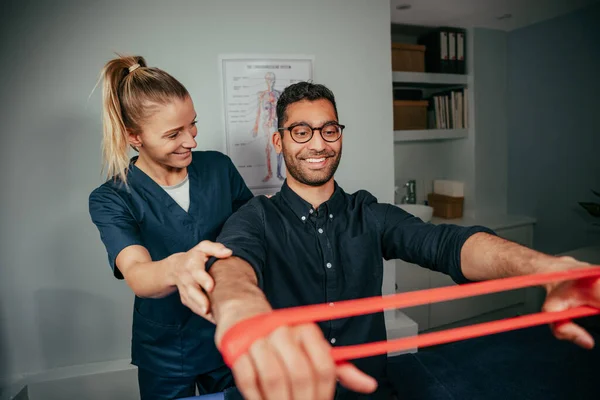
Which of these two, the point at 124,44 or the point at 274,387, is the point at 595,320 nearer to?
the point at 274,387

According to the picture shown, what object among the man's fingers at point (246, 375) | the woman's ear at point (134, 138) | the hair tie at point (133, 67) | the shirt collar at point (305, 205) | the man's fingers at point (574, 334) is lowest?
the man's fingers at point (574, 334)

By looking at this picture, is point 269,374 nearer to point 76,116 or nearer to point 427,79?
point 76,116

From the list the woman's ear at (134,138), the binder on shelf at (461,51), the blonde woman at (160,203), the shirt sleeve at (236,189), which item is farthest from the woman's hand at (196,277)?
the binder on shelf at (461,51)

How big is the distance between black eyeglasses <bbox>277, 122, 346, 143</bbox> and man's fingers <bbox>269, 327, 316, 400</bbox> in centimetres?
88

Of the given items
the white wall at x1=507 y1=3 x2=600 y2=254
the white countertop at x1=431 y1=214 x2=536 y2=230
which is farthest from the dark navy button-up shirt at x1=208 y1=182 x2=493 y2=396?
the white wall at x1=507 y1=3 x2=600 y2=254

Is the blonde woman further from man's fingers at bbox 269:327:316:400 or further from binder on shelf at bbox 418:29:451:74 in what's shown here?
binder on shelf at bbox 418:29:451:74

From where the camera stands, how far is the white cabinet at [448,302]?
294cm

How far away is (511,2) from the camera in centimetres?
300

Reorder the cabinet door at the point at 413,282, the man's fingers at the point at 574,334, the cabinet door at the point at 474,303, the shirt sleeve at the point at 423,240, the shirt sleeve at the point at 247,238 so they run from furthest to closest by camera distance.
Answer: the cabinet door at the point at 474,303, the cabinet door at the point at 413,282, the shirt sleeve at the point at 423,240, the shirt sleeve at the point at 247,238, the man's fingers at the point at 574,334

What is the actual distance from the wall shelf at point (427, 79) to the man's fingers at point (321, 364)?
2968 mm

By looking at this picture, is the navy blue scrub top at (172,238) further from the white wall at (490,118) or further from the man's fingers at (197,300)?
the white wall at (490,118)

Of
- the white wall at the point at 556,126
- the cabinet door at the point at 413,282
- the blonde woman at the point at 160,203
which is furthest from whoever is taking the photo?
the white wall at the point at 556,126

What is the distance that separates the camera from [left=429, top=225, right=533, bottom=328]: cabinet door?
3041mm

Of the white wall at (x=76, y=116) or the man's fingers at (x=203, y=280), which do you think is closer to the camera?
the man's fingers at (x=203, y=280)
